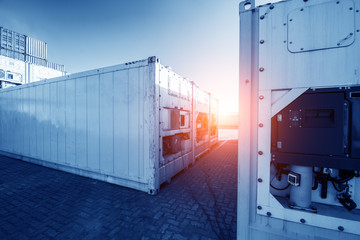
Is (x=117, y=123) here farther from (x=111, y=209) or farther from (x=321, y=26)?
(x=321, y=26)

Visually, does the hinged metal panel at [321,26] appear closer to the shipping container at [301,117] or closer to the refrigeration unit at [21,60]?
the shipping container at [301,117]

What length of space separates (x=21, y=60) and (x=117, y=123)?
23.4m

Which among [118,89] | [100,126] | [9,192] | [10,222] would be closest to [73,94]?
[100,126]

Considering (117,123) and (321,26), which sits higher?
(321,26)

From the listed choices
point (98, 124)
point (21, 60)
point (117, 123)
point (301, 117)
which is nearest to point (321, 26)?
point (301, 117)

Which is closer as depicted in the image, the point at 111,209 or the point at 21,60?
the point at 111,209

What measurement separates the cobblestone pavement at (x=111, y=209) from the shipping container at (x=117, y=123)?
17.5 inches

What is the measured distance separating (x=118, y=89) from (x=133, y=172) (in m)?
2.17

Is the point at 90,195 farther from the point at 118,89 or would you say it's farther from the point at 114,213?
the point at 118,89

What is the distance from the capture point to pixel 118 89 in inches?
160

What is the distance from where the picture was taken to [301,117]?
1.56 m

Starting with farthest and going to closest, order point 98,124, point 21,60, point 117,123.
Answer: point 21,60 < point 98,124 < point 117,123

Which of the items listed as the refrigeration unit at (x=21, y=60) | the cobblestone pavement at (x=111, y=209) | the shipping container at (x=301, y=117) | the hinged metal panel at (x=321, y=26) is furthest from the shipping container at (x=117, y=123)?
the refrigeration unit at (x=21, y=60)

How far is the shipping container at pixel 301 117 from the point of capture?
143 centimetres
